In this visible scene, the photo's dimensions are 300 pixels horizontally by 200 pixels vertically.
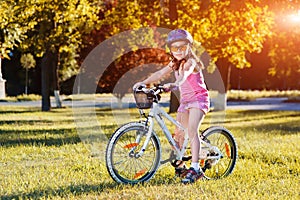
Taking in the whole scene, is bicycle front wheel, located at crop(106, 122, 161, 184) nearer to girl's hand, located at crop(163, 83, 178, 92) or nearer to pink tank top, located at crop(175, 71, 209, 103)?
girl's hand, located at crop(163, 83, 178, 92)

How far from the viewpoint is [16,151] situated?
879cm

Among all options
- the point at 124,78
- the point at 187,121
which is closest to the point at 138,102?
the point at 187,121

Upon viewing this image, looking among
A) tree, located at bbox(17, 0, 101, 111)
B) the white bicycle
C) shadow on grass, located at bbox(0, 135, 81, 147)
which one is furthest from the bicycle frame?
tree, located at bbox(17, 0, 101, 111)

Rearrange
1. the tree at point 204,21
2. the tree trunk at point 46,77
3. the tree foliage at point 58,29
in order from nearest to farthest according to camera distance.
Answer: the tree at point 204,21 → the tree foliage at point 58,29 → the tree trunk at point 46,77

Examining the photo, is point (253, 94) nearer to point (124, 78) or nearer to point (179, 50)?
point (124, 78)

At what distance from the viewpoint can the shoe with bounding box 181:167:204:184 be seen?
5.94 meters

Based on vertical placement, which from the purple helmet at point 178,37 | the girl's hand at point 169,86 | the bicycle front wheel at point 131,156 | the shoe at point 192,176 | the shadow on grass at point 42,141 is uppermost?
the purple helmet at point 178,37

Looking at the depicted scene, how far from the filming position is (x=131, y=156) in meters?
5.79

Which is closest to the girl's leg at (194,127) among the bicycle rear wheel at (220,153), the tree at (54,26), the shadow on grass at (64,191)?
the bicycle rear wheel at (220,153)

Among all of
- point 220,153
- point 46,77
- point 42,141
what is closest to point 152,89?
point 220,153

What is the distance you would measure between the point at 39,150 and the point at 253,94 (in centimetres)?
3391

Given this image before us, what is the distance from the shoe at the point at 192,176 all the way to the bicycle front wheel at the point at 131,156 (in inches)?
14.6

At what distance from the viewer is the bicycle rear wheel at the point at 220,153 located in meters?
6.45

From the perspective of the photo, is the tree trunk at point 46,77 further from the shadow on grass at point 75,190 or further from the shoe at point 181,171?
the shadow on grass at point 75,190
